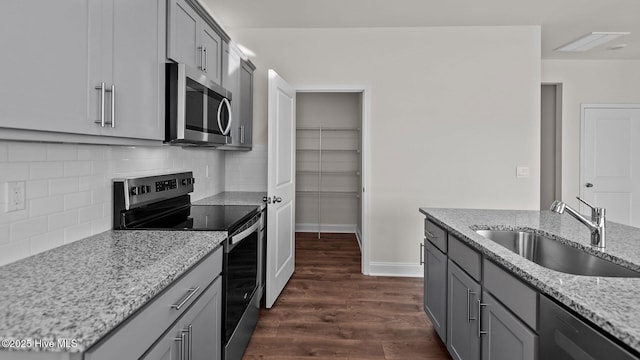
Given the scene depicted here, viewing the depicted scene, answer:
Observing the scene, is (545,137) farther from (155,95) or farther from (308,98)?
(155,95)

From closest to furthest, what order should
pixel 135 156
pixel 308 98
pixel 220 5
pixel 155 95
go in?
1. pixel 155 95
2. pixel 135 156
3. pixel 220 5
4. pixel 308 98

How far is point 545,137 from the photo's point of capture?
515 cm

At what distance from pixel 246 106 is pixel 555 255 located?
284 centimetres

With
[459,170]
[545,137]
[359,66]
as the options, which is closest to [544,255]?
[459,170]

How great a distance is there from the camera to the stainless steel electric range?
187 centimetres

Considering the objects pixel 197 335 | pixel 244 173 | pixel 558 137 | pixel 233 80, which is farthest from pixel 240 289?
pixel 558 137

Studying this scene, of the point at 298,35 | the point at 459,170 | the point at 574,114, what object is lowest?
the point at 459,170

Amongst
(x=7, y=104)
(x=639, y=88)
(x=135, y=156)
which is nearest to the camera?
(x=7, y=104)

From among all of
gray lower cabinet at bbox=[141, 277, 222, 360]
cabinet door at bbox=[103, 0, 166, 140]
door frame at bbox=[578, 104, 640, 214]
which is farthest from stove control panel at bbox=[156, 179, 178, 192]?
door frame at bbox=[578, 104, 640, 214]

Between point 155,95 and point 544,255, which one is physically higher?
point 155,95

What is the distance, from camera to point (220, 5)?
3.37m

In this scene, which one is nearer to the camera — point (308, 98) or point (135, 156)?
point (135, 156)

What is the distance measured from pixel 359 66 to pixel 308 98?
226cm

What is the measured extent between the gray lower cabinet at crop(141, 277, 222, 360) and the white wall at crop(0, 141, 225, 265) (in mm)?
645
